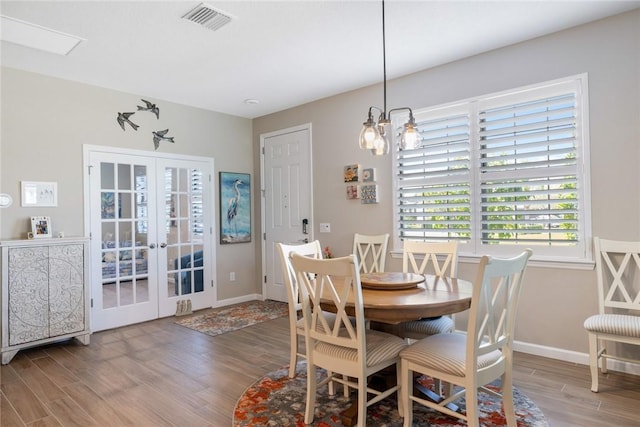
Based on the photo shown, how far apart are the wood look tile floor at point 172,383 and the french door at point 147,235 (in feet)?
2.08

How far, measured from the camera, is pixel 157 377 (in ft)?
9.43

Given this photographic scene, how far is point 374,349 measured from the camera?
2074 mm

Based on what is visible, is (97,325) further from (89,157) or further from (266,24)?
(266,24)

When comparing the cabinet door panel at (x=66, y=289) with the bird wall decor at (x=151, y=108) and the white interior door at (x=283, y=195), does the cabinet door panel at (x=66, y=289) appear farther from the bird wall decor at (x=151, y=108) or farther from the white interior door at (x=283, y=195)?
the white interior door at (x=283, y=195)

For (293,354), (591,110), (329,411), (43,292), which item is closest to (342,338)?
(329,411)

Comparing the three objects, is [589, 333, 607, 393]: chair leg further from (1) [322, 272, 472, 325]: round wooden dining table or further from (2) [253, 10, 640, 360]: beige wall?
(1) [322, 272, 472, 325]: round wooden dining table

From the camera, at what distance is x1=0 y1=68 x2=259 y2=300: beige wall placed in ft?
11.6

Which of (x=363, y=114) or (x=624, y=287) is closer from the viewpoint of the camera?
(x=624, y=287)

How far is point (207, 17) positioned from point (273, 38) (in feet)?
1.81

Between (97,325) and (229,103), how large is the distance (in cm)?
298

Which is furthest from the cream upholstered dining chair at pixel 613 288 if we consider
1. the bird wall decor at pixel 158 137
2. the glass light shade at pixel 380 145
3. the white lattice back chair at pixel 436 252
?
the bird wall decor at pixel 158 137

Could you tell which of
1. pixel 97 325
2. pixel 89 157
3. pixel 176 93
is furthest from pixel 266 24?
pixel 97 325

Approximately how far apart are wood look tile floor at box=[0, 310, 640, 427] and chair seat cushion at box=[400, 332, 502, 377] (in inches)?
29.6

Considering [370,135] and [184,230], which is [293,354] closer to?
[370,135]
